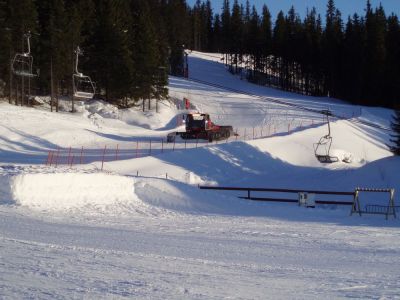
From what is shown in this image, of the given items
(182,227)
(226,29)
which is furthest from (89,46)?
(226,29)

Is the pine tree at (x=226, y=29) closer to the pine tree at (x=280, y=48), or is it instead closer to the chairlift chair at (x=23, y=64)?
the pine tree at (x=280, y=48)

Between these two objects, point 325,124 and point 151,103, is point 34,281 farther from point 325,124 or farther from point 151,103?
point 151,103

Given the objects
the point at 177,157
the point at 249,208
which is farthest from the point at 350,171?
the point at 249,208

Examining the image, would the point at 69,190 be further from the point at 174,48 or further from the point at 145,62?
the point at 174,48

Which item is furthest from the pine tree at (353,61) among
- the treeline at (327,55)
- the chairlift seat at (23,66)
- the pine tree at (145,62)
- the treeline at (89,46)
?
the chairlift seat at (23,66)

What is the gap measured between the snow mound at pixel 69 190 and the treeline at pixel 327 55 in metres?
56.4

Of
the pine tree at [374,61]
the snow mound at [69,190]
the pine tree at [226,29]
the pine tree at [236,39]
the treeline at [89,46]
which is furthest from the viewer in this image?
the pine tree at [226,29]

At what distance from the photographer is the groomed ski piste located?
802 centimetres

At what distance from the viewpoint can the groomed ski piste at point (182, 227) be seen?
8023 mm

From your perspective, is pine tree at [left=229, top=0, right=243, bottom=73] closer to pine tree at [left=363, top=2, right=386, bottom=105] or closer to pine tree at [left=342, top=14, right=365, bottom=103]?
pine tree at [left=342, top=14, right=365, bottom=103]

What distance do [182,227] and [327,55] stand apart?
79614mm

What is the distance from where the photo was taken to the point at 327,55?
89.9 m

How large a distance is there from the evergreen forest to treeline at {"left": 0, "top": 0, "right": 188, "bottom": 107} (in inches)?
3.6

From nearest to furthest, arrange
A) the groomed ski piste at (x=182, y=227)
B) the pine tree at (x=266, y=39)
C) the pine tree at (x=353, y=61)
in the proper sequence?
the groomed ski piste at (x=182, y=227) → the pine tree at (x=353, y=61) → the pine tree at (x=266, y=39)
